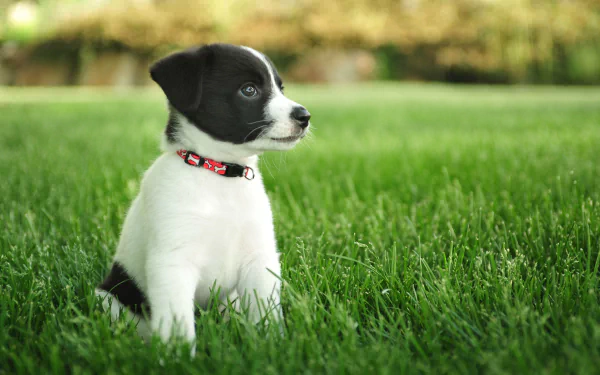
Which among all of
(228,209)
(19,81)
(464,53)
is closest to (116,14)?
(19,81)

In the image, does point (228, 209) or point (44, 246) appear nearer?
point (228, 209)

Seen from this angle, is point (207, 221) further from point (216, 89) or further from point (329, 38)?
point (329, 38)

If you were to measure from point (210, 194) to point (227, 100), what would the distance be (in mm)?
383

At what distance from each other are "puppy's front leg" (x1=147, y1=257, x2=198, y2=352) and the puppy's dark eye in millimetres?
700

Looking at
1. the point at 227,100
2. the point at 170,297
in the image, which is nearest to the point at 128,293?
the point at 170,297

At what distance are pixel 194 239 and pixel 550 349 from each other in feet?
3.69

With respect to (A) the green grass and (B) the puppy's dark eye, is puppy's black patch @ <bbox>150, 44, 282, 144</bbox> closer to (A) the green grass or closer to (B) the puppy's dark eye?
(B) the puppy's dark eye

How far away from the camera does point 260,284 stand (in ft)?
6.21

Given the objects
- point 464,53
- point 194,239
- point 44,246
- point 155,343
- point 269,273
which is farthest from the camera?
point 464,53

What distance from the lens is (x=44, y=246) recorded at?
249 cm

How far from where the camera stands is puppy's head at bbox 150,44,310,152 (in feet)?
6.39

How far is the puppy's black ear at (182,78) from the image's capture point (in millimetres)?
1936

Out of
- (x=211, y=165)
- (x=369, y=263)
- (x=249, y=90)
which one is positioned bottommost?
(x=369, y=263)

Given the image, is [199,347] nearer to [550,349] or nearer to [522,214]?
[550,349]
